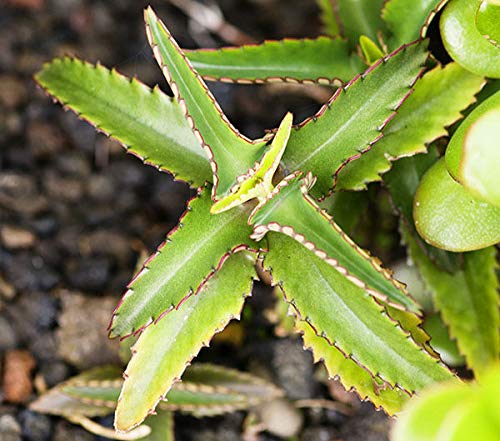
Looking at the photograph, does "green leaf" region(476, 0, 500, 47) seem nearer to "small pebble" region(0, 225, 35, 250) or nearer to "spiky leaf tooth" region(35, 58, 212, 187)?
"spiky leaf tooth" region(35, 58, 212, 187)

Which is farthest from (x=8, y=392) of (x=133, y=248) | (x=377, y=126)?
(x=377, y=126)

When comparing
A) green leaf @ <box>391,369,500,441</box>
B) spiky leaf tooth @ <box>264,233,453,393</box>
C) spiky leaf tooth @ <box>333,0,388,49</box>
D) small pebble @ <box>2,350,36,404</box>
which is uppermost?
spiky leaf tooth @ <box>333,0,388,49</box>

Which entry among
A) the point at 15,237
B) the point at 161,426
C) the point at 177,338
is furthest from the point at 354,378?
the point at 15,237

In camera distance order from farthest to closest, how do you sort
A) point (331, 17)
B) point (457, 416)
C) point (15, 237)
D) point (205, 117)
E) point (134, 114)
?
point (15, 237), point (331, 17), point (134, 114), point (205, 117), point (457, 416)

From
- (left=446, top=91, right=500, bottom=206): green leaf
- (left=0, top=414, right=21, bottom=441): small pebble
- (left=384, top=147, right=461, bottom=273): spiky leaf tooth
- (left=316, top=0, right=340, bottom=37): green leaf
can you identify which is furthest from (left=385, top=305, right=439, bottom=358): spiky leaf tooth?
(left=0, top=414, right=21, bottom=441): small pebble

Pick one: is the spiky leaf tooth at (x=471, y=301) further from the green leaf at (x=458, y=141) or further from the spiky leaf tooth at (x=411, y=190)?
the green leaf at (x=458, y=141)

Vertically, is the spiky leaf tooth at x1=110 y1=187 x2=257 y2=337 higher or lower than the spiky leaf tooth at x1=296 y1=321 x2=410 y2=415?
higher

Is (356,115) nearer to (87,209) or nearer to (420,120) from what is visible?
(420,120)
